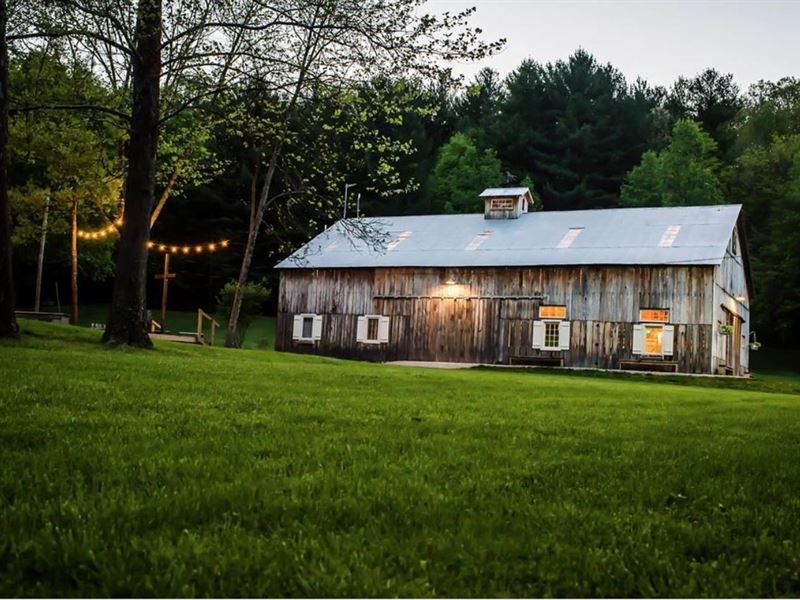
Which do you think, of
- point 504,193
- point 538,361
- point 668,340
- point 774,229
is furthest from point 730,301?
point 774,229

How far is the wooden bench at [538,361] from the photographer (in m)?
32.5

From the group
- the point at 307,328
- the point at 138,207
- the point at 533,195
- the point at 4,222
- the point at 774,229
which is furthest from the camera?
the point at 533,195

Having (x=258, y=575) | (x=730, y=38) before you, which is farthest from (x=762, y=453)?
(x=730, y=38)

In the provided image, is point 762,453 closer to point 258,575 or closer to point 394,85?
point 258,575

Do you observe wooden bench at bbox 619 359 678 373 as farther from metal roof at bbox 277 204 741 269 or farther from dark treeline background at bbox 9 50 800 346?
dark treeline background at bbox 9 50 800 346

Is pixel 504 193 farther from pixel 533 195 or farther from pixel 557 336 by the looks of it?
pixel 533 195

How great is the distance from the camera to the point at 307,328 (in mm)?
37438

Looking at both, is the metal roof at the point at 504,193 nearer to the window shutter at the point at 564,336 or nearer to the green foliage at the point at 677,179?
the window shutter at the point at 564,336

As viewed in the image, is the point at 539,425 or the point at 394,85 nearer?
the point at 539,425

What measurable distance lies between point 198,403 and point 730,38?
16.2 meters

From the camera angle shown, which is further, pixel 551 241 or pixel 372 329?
pixel 372 329

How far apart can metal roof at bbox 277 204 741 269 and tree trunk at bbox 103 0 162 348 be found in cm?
1292

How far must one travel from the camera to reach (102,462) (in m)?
4.84

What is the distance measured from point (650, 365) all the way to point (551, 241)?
7292 mm
